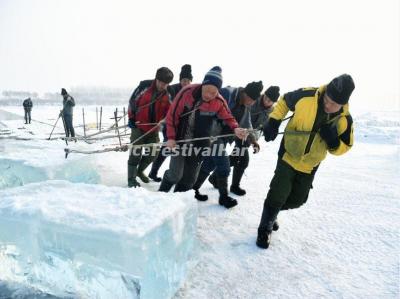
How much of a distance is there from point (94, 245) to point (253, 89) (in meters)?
2.73

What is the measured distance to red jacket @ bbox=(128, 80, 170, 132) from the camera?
4.26 m

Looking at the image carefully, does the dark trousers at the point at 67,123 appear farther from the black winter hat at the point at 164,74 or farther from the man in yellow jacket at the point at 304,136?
the man in yellow jacket at the point at 304,136

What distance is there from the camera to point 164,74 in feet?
13.3

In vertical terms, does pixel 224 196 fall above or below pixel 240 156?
below

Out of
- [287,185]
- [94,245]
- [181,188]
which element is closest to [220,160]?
[181,188]

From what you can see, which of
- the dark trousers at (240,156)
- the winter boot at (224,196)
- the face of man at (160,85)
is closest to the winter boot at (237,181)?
the dark trousers at (240,156)

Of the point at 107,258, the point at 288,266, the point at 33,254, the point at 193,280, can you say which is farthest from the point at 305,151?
the point at 33,254

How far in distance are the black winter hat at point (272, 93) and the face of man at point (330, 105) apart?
1.61 meters

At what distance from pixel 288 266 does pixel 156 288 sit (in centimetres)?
125

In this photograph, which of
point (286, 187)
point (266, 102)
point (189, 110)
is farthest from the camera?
point (266, 102)

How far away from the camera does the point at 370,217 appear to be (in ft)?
12.3

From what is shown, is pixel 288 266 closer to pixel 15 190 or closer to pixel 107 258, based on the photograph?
pixel 107 258

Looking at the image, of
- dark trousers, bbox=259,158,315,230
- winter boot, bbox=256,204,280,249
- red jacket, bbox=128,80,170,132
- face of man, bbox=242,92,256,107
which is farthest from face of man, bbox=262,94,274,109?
winter boot, bbox=256,204,280,249

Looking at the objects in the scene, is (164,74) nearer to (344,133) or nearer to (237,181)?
(237,181)
